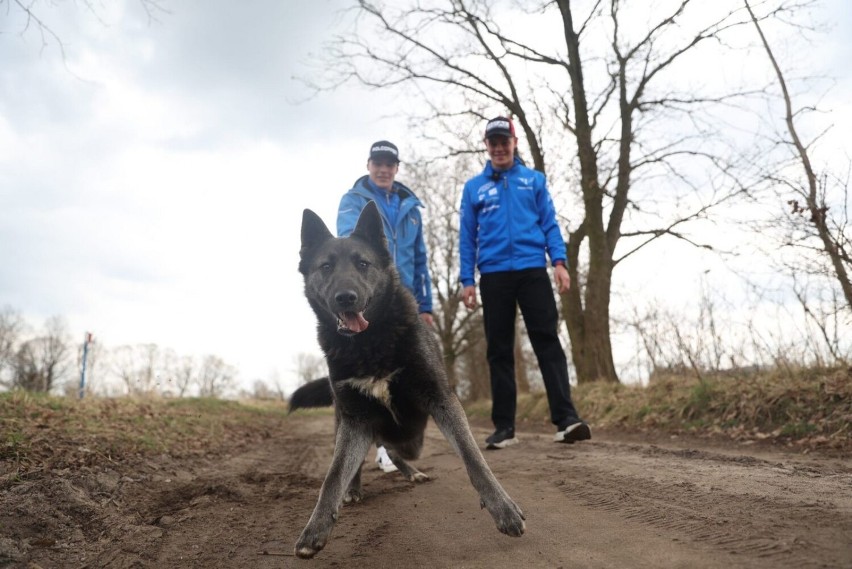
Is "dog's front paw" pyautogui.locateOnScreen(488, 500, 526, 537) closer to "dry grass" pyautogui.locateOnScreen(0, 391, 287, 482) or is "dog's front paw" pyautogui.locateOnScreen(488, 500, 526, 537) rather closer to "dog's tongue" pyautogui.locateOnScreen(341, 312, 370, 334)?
"dog's tongue" pyautogui.locateOnScreen(341, 312, 370, 334)

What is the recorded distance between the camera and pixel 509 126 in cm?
503

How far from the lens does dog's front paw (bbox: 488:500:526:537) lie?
7.27 ft

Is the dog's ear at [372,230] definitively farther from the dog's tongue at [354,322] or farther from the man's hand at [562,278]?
the man's hand at [562,278]

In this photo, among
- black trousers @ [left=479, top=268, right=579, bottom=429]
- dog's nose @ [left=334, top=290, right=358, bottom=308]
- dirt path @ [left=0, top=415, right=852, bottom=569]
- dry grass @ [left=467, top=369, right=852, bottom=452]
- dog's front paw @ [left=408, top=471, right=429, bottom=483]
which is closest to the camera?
dirt path @ [left=0, top=415, right=852, bottom=569]

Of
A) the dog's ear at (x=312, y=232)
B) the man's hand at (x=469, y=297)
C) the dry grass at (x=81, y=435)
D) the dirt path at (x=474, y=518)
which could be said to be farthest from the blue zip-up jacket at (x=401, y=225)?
the dry grass at (x=81, y=435)

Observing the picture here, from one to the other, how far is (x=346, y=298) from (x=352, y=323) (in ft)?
0.54

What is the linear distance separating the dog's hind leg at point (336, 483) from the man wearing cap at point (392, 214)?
69.0 inches

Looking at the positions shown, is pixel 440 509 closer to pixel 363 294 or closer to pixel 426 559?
pixel 426 559

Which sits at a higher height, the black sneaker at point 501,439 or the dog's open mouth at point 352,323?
the dog's open mouth at point 352,323

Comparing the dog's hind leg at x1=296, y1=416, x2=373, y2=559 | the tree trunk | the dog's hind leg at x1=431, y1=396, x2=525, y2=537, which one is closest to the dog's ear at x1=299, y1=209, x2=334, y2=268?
the dog's hind leg at x1=296, y1=416, x2=373, y2=559

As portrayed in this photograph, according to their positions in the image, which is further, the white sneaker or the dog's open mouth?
the white sneaker

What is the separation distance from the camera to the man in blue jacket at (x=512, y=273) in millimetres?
4969

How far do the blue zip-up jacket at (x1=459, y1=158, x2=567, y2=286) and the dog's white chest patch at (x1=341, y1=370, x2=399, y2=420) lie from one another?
231cm

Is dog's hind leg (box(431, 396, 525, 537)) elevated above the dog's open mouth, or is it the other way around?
the dog's open mouth
